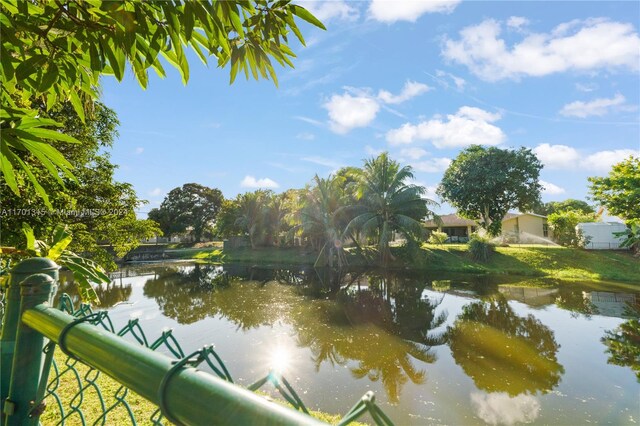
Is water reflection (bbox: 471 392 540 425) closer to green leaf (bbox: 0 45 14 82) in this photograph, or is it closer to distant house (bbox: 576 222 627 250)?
green leaf (bbox: 0 45 14 82)

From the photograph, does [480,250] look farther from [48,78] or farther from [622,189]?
[48,78]

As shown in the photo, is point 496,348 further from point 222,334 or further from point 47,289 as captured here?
point 47,289

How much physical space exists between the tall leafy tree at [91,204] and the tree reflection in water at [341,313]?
123 inches

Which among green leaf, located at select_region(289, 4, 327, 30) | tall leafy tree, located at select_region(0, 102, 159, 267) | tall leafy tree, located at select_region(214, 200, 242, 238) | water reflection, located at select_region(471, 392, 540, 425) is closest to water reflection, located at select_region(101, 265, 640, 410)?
water reflection, located at select_region(471, 392, 540, 425)

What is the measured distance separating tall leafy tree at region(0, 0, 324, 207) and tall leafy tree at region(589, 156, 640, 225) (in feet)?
67.7

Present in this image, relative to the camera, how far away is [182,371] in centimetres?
59

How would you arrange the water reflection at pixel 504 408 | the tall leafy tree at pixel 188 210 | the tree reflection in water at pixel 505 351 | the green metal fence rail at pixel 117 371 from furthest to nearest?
the tall leafy tree at pixel 188 210 < the tree reflection in water at pixel 505 351 < the water reflection at pixel 504 408 < the green metal fence rail at pixel 117 371

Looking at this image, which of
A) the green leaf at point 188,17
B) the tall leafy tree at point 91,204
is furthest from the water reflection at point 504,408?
the tall leafy tree at point 91,204

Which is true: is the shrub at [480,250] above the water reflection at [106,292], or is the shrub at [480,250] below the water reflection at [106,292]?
above

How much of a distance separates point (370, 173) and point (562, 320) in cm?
1439

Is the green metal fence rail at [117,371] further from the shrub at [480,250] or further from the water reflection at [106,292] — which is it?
the shrub at [480,250]

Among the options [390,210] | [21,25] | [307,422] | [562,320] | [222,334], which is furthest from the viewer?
[390,210]

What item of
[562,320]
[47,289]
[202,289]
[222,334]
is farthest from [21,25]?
[202,289]

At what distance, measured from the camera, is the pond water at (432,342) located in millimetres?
4867
